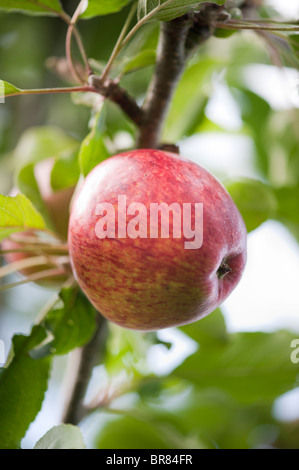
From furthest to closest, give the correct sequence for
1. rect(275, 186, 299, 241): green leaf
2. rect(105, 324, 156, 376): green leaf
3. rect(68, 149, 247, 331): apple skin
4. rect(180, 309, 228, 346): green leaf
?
rect(275, 186, 299, 241): green leaf → rect(105, 324, 156, 376): green leaf → rect(180, 309, 228, 346): green leaf → rect(68, 149, 247, 331): apple skin

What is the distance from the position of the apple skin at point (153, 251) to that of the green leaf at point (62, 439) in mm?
176

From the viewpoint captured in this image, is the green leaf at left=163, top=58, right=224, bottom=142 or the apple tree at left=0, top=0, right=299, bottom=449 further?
the green leaf at left=163, top=58, right=224, bottom=142

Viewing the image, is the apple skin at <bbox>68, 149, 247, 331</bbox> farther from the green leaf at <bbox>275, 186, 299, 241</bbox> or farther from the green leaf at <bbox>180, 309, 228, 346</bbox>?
the green leaf at <bbox>275, 186, 299, 241</bbox>

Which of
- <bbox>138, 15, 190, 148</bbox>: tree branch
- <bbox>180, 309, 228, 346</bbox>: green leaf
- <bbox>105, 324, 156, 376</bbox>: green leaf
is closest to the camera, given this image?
<bbox>138, 15, 190, 148</bbox>: tree branch

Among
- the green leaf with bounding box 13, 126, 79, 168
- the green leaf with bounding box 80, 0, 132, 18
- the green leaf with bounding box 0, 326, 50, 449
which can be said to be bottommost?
the green leaf with bounding box 0, 326, 50, 449

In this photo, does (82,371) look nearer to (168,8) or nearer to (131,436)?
(131,436)

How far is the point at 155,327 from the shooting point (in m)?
0.71

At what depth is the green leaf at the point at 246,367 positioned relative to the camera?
4.15 feet

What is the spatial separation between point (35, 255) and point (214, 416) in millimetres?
736

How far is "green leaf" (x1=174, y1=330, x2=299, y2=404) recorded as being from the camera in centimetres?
127

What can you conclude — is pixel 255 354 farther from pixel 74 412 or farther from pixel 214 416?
pixel 74 412

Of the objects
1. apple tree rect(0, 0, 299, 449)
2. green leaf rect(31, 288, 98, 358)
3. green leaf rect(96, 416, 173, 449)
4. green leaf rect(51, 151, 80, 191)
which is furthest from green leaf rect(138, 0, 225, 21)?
green leaf rect(96, 416, 173, 449)

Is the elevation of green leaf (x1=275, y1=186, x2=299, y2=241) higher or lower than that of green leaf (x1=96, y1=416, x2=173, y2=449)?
higher

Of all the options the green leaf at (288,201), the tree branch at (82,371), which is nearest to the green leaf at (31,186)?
the tree branch at (82,371)
